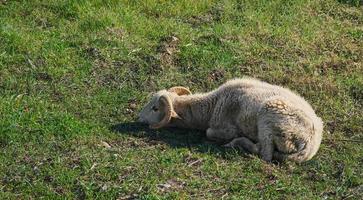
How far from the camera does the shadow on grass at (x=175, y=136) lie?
9883 millimetres

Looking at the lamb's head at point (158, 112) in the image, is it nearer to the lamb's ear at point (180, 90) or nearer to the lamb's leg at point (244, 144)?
the lamb's ear at point (180, 90)

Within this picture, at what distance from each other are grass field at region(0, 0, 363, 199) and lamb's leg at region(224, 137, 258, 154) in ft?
0.89

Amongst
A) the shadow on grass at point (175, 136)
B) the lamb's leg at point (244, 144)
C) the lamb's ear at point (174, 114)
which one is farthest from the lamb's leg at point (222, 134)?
the lamb's ear at point (174, 114)

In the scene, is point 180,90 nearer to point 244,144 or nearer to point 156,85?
point 156,85

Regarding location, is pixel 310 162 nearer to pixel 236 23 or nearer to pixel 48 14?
pixel 236 23

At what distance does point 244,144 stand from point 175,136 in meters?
1.03

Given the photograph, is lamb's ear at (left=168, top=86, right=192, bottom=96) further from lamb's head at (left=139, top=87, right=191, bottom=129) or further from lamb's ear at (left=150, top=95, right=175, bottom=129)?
lamb's ear at (left=150, top=95, right=175, bottom=129)

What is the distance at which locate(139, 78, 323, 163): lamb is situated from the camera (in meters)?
9.44

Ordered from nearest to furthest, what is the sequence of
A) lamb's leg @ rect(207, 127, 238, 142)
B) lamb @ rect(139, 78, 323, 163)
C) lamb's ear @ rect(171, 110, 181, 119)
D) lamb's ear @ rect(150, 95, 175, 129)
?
1. lamb @ rect(139, 78, 323, 163)
2. lamb's leg @ rect(207, 127, 238, 142)
3. lamb's ear @ rect(150, 95, 175, 129)
4. lamb's ear @ rect(171, 110, 181, 119)

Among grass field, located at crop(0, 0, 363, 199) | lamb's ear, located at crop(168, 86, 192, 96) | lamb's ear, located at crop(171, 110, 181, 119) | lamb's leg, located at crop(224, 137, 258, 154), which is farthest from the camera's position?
lamb's ear, located at crop(168, 86, 192, 96)

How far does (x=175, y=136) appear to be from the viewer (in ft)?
34.2

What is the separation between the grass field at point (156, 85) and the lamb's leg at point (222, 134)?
0.61 ft

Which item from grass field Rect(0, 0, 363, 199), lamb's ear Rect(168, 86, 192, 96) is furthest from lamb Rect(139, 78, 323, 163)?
grass field Rect(0, 0, 363, 199)

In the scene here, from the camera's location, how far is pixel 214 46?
13023mm
